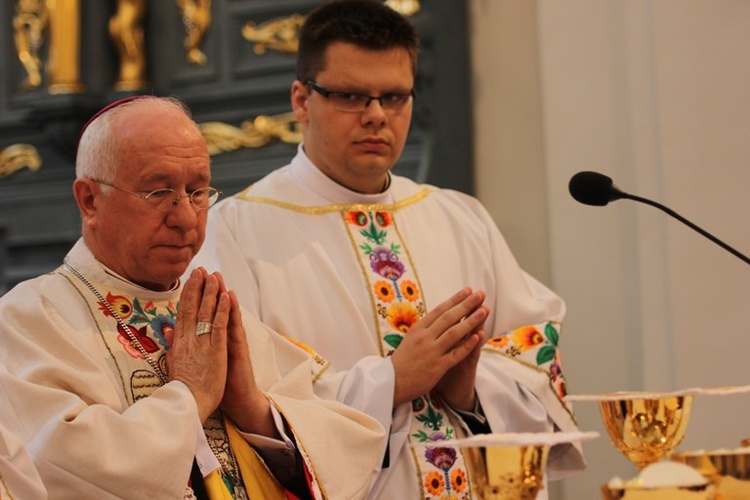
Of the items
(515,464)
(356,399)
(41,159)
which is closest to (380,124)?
(356,399)

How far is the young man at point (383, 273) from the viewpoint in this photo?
13.1ft

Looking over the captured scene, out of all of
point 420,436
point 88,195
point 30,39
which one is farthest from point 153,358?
point 30,39

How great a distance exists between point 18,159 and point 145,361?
3.82m

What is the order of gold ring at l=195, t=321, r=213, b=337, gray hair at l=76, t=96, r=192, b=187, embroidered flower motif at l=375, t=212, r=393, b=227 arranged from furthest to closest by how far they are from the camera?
embroidered flower motif at l=375, t=212, r=393, b=227 < gray hair at l=76, t=96, r=192, b=187 < gold ring at l=195, t=321, r=213, b=337

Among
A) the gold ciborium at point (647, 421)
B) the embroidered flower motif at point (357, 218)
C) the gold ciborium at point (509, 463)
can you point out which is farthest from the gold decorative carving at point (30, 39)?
the gold ciborium at point (509, 463)

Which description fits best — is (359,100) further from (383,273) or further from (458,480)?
(458,480)

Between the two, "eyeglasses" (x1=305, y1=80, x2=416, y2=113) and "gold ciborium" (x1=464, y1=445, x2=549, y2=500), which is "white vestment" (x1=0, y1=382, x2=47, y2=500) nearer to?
"gold ciborium" (x1=464, y1=445, x2=549, y2=500)

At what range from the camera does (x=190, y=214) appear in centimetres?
318

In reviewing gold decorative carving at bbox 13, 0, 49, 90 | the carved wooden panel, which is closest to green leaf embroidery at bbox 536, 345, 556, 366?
the carved wooden panel

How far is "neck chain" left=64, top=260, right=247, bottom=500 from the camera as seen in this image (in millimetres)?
3168

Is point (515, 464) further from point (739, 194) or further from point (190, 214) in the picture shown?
point (739, 194)

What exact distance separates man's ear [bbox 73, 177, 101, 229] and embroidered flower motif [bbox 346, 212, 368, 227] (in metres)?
1.28

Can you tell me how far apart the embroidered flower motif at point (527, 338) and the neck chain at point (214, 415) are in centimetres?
129

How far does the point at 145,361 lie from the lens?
3205 millimetres
